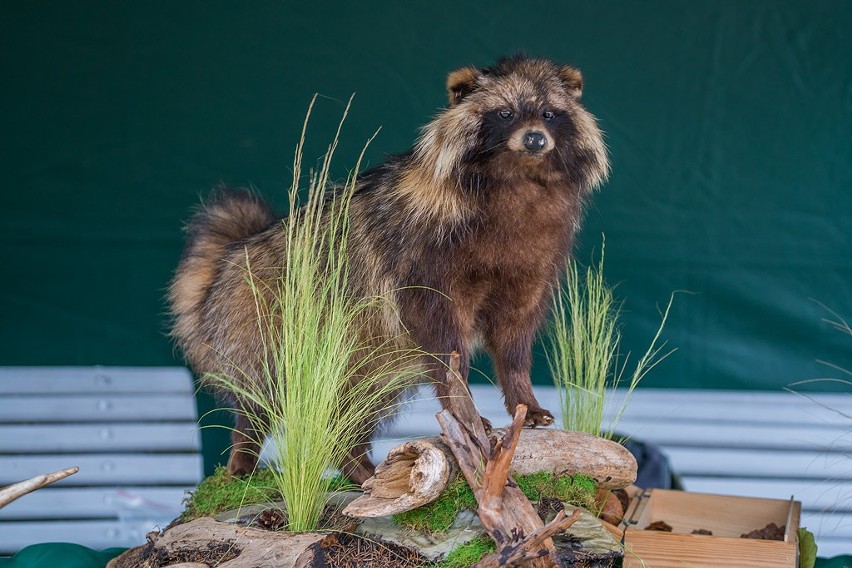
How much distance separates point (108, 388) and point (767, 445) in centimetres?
331

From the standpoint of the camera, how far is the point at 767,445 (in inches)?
187

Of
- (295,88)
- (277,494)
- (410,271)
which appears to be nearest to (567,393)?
(410,271)

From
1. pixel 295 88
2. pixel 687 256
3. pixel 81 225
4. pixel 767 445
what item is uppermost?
pixel 295 88

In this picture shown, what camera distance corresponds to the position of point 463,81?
3.13 meters

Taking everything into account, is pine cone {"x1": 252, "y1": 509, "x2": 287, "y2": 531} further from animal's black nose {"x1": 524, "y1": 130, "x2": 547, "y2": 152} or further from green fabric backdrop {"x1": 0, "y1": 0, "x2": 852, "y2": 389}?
green fabric backdrop {"x1": 0, "y1": 0, "x2": 852, "y2": 389}

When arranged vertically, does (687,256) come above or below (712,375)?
above

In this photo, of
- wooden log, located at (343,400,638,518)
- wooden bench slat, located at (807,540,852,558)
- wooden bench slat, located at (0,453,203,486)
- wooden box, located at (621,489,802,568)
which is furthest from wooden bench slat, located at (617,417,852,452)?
wooden bench slat, located at (0,453,203,486)

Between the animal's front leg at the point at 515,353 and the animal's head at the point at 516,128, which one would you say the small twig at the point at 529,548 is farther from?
the animal's head at the point at 516,128

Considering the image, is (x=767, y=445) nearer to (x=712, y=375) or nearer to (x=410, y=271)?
(x=712, y=375)

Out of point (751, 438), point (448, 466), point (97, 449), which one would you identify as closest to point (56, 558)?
point (97, 449)

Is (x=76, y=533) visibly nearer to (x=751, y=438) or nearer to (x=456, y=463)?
(x=456, y=463)

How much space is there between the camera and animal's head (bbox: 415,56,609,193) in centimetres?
298

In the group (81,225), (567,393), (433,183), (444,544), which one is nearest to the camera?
(444,544)

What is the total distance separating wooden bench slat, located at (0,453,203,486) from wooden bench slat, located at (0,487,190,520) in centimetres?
4
